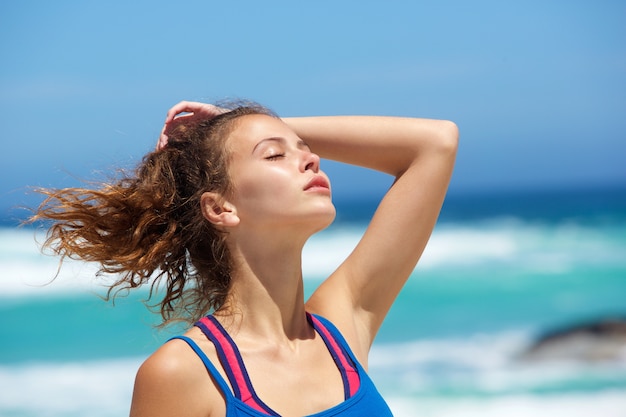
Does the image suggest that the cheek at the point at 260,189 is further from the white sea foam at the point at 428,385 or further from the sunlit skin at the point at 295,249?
the white sea foam at the point at 428,385

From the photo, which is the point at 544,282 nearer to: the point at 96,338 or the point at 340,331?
the point at 96,338

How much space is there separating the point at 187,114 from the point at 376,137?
54cm

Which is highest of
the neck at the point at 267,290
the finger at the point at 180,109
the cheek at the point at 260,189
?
the finger at the point at 180,109

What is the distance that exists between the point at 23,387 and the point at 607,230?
1150 cm

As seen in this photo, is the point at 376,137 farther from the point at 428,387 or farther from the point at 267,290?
the point at 428,387

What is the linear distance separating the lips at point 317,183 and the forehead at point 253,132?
17cm

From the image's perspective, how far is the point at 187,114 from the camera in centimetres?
265

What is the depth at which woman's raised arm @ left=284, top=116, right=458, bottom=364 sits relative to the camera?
2488 mm

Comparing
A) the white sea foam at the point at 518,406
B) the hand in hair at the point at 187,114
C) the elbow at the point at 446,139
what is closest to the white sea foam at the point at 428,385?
the white sea foam at the point at 518,406

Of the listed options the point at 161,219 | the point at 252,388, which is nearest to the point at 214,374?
the point at 252,388

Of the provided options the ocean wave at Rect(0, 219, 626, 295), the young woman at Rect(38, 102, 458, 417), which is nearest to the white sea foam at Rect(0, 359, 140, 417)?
the ocean wave at Rect(0, 219, 626, 295)

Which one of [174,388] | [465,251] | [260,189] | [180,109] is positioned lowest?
[174,388]

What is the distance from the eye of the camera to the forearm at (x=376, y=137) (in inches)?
103

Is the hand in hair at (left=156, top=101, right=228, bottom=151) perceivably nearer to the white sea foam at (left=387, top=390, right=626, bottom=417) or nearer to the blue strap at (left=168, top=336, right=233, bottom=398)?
the blue strap at (left=168, top=336, right=233, bottom=398)
